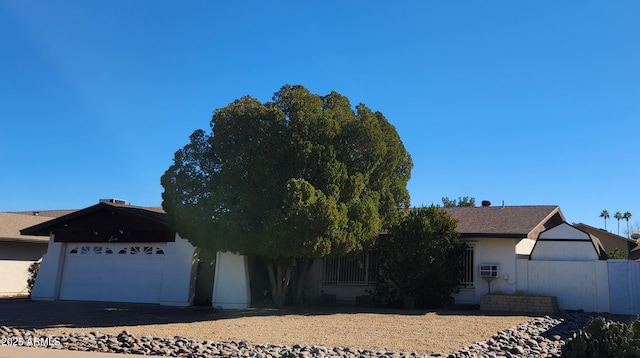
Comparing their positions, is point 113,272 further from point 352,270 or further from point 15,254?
point 352,270

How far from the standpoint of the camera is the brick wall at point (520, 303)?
17078 millimetres

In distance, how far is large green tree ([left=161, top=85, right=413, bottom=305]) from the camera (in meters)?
15.5

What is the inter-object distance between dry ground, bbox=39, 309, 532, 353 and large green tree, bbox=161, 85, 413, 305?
2.08 metres

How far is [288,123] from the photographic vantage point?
55.6ft

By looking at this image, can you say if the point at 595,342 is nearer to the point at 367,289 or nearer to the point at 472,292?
the point at 472,292

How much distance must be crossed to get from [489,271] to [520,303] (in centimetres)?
190

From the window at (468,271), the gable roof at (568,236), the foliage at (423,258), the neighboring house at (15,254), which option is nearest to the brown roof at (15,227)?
the neighboring house at (15,254)

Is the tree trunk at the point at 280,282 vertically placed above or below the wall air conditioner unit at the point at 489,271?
below

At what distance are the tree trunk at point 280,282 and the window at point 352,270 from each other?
2.86 m

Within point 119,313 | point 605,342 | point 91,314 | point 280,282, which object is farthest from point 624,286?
point 91,314

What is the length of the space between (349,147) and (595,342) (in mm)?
10445

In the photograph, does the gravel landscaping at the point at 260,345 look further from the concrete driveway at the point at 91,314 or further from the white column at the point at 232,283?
the white column at the point at 232,283

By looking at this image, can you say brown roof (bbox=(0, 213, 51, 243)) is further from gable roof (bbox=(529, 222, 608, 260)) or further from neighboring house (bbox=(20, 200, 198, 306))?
gable roof (bbox=(529, 222, 608, 260))

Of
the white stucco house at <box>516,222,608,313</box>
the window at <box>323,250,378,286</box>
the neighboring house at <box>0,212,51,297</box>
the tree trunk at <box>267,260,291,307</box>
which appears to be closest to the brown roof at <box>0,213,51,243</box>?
the neighboring house at <box>0,212,51,297</box>
